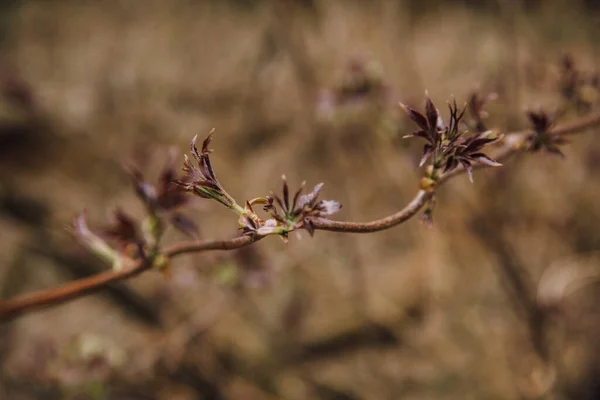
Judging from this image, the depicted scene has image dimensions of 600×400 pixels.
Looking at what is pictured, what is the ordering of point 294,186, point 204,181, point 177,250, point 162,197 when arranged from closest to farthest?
point 204,181 → point 177,250 → point 162,197 → point 294,186

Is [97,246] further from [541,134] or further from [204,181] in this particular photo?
[541,134]

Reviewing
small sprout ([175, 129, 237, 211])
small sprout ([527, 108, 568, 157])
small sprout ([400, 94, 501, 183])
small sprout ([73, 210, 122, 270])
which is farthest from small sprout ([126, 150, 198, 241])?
small sprout ([527, 108, 568, 157])

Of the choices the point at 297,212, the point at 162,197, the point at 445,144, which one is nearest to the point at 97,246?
the point at 162,197

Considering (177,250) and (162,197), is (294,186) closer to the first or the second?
(162,197)

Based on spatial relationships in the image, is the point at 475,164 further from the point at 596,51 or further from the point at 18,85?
the point at 18,85

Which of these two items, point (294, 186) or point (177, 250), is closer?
Result: point (177, 250)

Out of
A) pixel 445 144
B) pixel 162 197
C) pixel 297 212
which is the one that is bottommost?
pixel 297 212

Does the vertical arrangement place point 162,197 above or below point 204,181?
above

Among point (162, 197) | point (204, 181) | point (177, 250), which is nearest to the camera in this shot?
point (204, 181)
